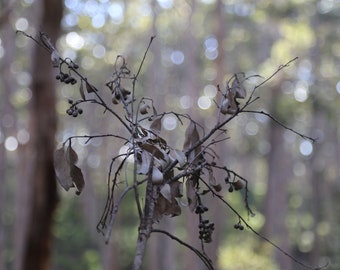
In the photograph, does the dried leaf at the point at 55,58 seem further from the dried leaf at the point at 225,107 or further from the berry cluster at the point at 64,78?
the dried leaf at the point at 225,107

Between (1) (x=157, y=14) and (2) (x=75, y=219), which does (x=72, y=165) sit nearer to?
(1) (x=157, y=14)

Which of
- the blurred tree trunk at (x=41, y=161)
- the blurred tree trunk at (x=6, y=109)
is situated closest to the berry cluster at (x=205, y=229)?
the blurred tree trunk at (x=41, y=161)

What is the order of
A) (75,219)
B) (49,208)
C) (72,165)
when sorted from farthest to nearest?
(75,219) < (49,208) < (72,165)

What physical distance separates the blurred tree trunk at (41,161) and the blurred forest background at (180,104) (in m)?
0.01

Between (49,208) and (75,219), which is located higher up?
(75,219)

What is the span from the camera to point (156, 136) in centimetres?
179

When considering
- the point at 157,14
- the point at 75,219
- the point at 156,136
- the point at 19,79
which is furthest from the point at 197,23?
the point at 156,136

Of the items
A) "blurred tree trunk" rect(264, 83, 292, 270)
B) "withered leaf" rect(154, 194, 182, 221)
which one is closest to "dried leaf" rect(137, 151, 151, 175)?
"withered leaf" rect(154, 194, 182, 221)

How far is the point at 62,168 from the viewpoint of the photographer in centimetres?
175

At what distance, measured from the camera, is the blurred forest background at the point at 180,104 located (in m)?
6.08

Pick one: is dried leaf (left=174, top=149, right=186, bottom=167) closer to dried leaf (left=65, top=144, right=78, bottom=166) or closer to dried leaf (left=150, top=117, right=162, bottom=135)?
dried leaf (left=150, top=117, right=162, bottom=135)

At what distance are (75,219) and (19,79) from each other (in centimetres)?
552

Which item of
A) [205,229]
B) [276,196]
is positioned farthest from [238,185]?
[276,196]

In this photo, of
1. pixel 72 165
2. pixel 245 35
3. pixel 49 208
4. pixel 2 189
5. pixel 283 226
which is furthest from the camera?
pixel 245 35
